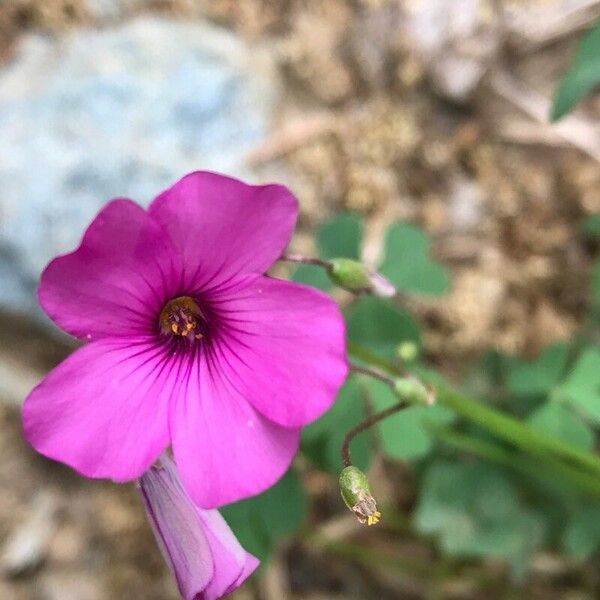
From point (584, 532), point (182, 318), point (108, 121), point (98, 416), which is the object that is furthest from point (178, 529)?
point (108, 121)

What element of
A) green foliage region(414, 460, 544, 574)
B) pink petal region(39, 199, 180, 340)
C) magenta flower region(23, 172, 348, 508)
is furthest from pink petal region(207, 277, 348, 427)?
green foliage region(414, 460, 544, 574)

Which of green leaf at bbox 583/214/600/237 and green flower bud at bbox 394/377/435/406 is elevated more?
green flower bud at bbox 394/377/435/406

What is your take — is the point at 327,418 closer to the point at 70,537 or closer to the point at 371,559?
the point at 371,559

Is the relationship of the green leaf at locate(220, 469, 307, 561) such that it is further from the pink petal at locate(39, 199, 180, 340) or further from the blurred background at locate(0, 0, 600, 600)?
the pink petal at locate(39, 199, 180, 340)

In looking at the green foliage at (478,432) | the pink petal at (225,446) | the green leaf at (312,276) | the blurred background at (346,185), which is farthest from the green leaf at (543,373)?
the pink petal at (225,446)

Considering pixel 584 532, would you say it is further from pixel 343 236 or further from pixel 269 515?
pixel 343 236

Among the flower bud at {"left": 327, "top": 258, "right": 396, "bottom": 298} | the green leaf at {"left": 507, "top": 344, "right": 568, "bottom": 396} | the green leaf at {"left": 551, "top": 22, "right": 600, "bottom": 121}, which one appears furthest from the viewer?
the green leaf at {"left": 507, "top": 344, "right": 568, "bottom": 396}

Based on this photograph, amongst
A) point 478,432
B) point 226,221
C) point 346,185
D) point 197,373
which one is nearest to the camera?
point 226,221
